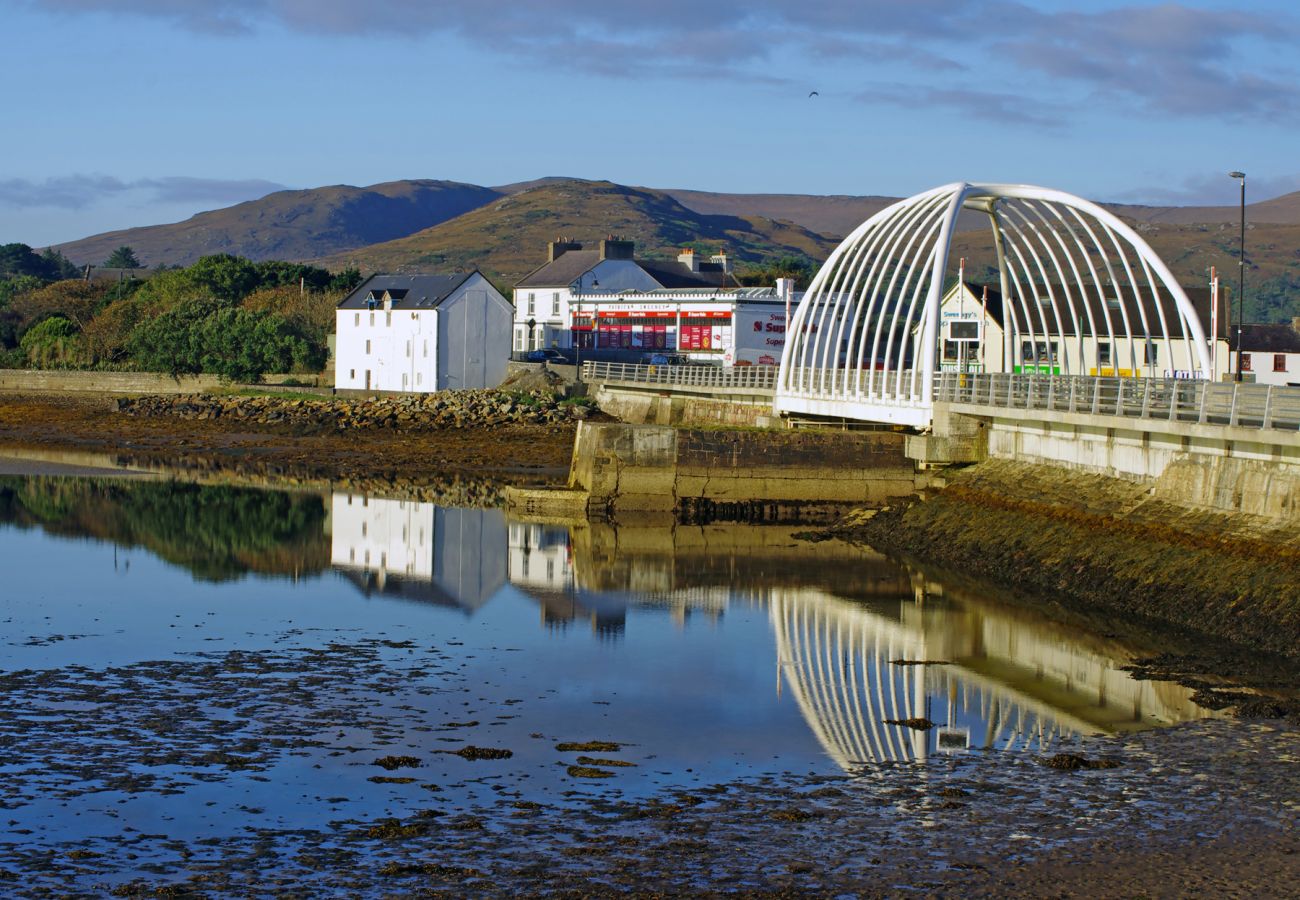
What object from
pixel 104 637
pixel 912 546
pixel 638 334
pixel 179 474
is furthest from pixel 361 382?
pixel 104 637

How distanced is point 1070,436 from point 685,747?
1855 centimetres

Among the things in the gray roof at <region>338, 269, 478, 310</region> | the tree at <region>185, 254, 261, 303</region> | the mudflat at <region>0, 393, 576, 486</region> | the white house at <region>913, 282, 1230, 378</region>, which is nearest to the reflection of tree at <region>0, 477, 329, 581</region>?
the mudflat at <region>0, 393, 576, 486</region>

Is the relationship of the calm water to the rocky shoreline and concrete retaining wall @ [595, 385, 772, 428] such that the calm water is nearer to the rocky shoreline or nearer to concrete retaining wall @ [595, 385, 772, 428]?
the rocky shoreline

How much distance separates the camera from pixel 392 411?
221 feet

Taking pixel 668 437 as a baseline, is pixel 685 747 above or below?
below

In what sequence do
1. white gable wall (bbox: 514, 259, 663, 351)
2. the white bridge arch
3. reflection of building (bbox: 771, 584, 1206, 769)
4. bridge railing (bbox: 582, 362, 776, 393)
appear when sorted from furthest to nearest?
white gable wall (bbox: 514, 259, 663, 351), bridge railing (bbox: 582, 362, 776, 393), the white bridge arch, reflection of building (bbox: 771, 584, 1206, 769)

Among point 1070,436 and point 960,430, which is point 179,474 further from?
point 1070,436

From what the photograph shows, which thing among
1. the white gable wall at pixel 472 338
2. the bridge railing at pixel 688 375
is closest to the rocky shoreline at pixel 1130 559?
the bridge railing at pixel 688 375

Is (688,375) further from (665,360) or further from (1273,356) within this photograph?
(1273,356)

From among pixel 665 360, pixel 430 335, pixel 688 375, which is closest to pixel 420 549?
pixel 688 375

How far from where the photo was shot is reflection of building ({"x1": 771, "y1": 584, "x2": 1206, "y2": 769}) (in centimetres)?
1762

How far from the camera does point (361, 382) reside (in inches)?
3216

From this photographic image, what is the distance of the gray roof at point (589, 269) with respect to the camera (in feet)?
308

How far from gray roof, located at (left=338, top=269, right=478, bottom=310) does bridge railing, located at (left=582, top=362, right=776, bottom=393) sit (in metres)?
→ 7.64
